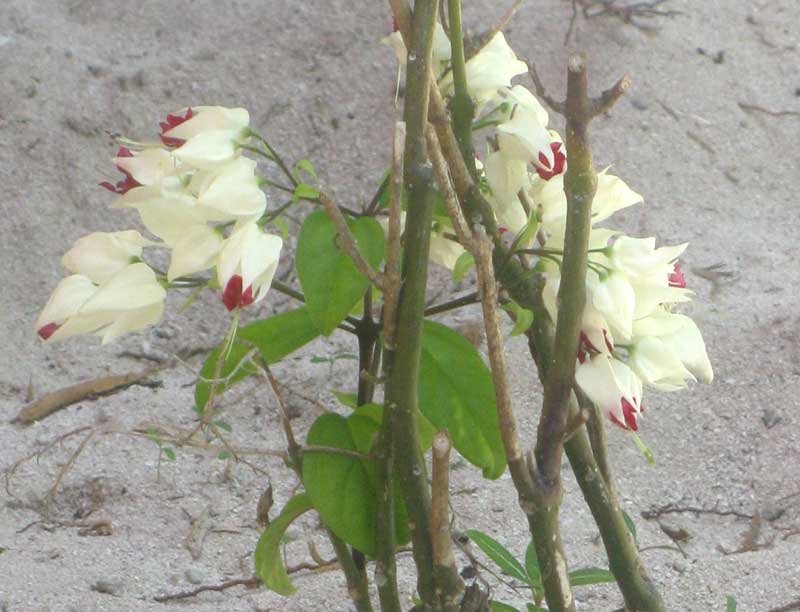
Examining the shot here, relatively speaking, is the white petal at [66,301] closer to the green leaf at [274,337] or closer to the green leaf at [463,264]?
the green leaf at [274,337]

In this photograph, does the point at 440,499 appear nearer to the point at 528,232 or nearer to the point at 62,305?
the point at 528,232

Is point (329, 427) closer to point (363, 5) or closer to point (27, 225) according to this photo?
point (27, 225)

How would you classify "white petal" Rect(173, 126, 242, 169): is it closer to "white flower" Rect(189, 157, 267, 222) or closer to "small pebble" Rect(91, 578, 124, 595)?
"white flower" Rect(189, 157, 267, 222)

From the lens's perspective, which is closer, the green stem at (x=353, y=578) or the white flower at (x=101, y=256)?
the white flower at (x=101, y=256)

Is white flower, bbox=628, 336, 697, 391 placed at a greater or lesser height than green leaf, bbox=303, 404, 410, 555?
greater

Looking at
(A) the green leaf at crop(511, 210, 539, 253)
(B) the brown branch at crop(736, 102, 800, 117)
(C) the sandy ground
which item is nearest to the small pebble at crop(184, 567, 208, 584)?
(C) the sandy ground

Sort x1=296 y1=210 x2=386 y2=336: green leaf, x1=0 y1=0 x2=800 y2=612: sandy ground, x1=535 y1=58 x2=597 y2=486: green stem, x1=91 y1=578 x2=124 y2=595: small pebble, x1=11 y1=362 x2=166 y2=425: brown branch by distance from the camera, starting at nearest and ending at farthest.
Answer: x1=535 y1=58 x2=597 y2=486: green stem < x1=296 y1=210 x2=386 y2=336: green leaf < x1=91 y1=578 x2=124 y2=595: small pebble < x1=0 y1=0 x2=800 y2=612: sandy ground < x1=11 y1=362 x2=166 y2=425: brown branch

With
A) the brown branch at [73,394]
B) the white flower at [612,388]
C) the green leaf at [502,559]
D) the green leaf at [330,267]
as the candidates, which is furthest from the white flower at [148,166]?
the brown branch at [73,394]

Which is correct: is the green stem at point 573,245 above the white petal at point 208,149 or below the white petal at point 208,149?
below

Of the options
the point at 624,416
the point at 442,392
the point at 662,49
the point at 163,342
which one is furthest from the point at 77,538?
the point at 662,49
